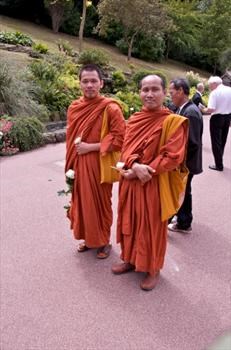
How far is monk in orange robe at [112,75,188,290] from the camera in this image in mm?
2836

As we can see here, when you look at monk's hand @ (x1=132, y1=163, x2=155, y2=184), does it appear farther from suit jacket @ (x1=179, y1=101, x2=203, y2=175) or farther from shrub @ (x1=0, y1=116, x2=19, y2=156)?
shrub @ (x1=0, y1=116, x2=19, y2=156)

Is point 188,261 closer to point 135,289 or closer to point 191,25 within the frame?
point 135,289

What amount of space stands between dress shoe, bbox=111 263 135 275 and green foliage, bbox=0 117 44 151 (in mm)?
4643

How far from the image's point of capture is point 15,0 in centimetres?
2556

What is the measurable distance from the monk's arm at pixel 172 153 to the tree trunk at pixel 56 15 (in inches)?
984

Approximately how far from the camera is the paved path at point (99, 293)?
104 inches

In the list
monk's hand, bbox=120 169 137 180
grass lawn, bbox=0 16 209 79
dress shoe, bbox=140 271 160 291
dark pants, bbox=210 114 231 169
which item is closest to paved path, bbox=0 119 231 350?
dress shoe, bbox=140 271 160 291

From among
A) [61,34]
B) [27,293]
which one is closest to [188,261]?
[27,293]

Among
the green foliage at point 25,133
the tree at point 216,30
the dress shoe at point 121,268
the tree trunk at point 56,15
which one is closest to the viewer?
the dress shoe at point 121,268

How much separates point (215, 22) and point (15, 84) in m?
25.1

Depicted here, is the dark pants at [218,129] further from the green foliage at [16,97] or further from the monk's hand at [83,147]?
the green foliage at [16,97]

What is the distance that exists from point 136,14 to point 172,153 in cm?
1961

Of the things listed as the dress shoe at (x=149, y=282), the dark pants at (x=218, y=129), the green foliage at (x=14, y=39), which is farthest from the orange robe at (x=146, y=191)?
the green foliage at (x=14, y=39)

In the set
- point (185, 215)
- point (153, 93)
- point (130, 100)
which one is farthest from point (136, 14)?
point (153, 93)
